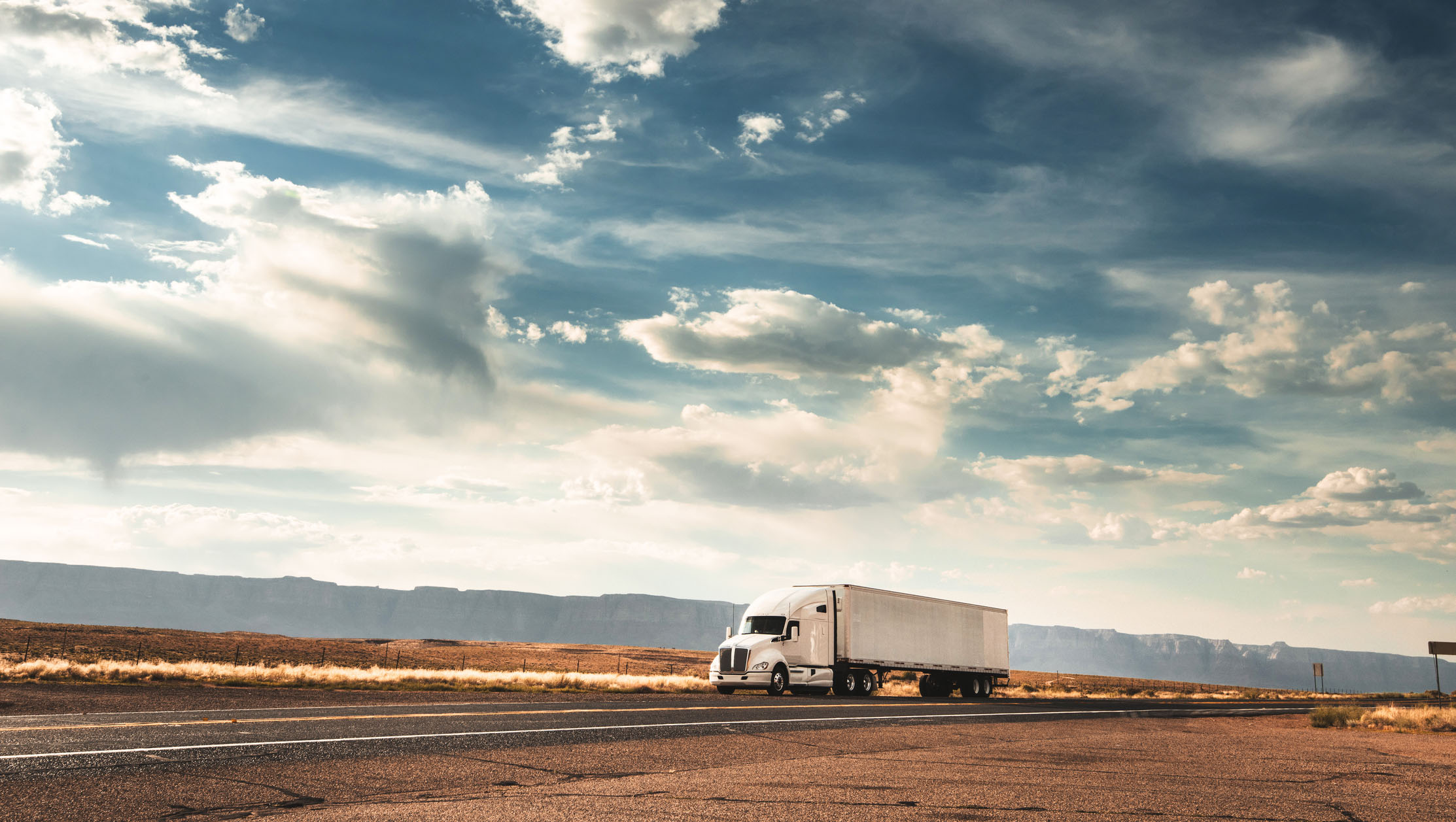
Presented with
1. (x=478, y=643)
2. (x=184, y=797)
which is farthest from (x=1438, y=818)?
(x=478, y=643)

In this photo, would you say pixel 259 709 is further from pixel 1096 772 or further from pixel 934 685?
pixel 934 685

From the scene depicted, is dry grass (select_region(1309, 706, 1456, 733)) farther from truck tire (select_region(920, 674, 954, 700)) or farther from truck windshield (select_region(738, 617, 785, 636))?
truck windshield (select_region(738, 617, 785, 636))

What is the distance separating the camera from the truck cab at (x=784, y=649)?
30688mm

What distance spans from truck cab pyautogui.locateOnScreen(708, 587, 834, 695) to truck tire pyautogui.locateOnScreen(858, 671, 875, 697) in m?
1.51

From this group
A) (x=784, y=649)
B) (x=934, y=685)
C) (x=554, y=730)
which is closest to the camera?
(x=554, y=730)

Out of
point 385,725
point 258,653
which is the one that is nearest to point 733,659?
point 385,725

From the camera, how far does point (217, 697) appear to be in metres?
18.8

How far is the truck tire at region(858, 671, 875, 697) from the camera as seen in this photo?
108 feet

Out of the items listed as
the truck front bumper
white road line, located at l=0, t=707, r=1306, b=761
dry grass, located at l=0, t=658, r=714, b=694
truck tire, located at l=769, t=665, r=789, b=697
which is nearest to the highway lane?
white road line, located at l=0, t=707, r=1306, b=761

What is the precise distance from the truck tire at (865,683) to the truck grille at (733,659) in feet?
15.7

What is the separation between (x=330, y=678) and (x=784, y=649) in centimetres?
1431

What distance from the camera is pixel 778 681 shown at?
3083 centimetres

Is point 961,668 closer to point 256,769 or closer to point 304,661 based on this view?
point 256,769

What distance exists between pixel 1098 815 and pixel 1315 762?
7.33 meters
